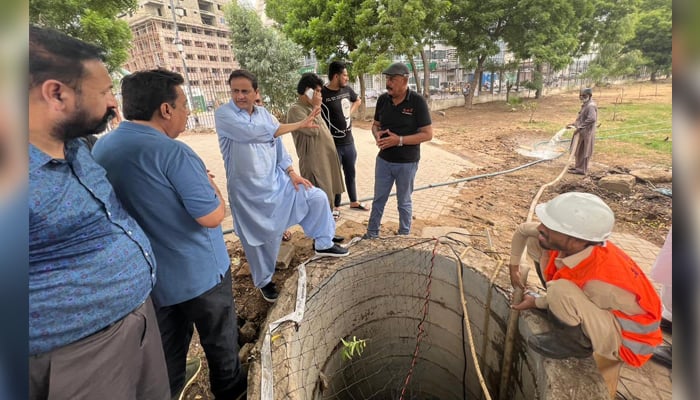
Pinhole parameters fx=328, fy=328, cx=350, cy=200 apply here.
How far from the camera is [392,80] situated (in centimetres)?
304

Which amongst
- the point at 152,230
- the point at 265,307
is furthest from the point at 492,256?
the point at 152,230

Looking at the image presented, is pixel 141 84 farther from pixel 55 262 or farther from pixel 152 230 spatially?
pixel 55 262

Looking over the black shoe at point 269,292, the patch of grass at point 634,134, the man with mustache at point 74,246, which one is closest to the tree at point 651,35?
the patch of grass at point 634,134

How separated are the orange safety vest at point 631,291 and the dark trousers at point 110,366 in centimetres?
217

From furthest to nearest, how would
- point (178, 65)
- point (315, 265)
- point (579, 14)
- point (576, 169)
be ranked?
point (178, 65), point (579, 14), point (576, 169), point (315, 265)

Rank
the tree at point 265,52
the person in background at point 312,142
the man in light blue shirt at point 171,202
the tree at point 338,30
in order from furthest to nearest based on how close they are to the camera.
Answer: the tree at point 265,52, the tree at point 338,30, the person in background at point 312,142, the man in light blue shirt at point 171,202

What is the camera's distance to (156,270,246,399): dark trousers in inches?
67.1

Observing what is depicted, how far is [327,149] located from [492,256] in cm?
204

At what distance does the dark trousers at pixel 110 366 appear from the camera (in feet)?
3.32

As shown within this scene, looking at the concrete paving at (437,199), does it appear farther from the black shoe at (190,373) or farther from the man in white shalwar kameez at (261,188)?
the black shoe at (190,373)

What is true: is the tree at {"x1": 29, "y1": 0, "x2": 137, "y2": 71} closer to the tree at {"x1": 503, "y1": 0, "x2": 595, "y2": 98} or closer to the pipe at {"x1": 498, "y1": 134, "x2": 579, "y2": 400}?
the pipe at {"x1": 498, "y1": 134, "x2": 579, "y2": 400}

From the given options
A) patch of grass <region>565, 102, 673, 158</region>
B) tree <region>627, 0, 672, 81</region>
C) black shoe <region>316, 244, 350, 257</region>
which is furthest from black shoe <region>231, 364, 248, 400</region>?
tree <region>627, 0, 672, 81</region>

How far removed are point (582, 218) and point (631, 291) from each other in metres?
0.45

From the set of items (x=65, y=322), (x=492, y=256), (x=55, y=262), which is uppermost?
(x=55, y=262)
